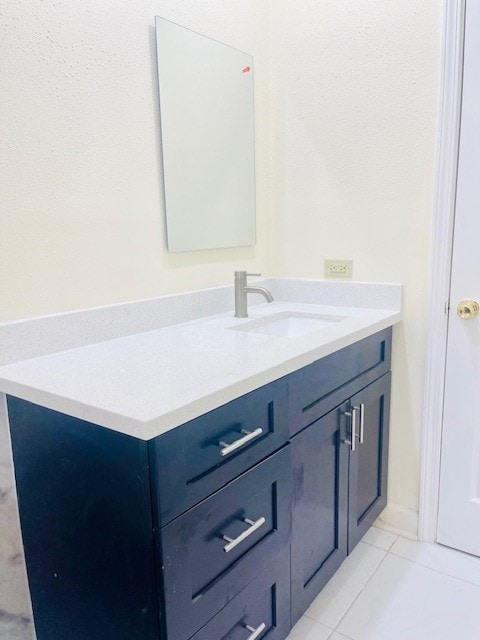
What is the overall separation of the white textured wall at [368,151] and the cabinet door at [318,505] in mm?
453

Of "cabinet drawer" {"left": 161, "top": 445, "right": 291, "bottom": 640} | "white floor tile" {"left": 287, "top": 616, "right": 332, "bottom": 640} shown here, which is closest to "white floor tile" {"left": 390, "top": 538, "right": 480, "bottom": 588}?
"white floor tile" {"left": 287, "top": 616, "right": 332, "bottom": 640}

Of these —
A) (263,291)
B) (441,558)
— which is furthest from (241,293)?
(441,558)

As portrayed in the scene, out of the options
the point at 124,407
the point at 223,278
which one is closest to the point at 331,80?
the point at 223,278

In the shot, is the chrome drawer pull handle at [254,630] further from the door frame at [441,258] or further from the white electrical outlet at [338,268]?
the white electrical outlet at [338,268]

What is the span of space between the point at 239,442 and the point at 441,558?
1200 millimetres

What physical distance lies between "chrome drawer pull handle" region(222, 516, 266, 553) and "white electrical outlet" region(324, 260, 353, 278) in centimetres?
106

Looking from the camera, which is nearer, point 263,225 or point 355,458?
point 355,458

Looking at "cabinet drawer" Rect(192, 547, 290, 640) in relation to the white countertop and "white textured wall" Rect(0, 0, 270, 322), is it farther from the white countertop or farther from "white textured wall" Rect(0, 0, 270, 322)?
"white textured wall" Rect(0, 0, 270, 322)

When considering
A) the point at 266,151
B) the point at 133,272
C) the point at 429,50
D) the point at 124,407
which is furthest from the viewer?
the point at 266,151

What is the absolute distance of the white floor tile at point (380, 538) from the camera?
1.87 metres

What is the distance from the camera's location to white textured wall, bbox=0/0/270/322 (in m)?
1.18

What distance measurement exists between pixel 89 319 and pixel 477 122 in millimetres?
1368

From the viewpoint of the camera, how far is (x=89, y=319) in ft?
4.47

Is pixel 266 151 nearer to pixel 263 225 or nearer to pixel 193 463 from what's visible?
pixel 263 225
